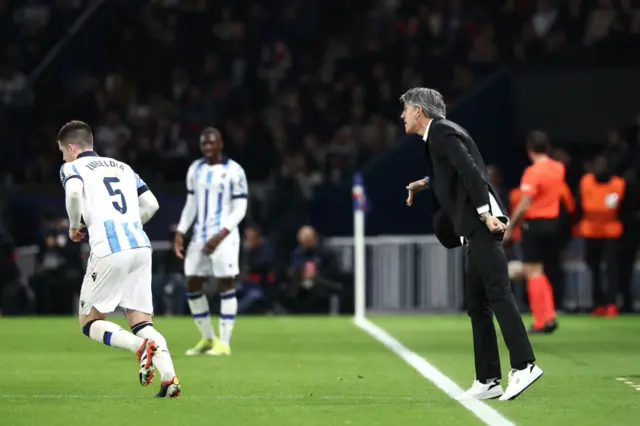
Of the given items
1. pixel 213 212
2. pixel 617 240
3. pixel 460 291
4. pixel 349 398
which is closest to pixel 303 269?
pixel 460 291

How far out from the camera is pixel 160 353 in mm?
9617

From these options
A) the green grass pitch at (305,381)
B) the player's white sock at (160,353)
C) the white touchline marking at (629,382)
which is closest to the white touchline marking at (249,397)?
the green grass pitch at (305,381)

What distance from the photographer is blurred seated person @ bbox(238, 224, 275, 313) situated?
21.8 meters

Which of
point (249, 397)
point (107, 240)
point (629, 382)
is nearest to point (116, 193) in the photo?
point (107, 240)

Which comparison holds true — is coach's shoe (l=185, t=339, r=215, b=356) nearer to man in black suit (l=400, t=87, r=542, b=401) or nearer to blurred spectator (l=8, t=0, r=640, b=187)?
man in black suit (l=400, t=87, r=542, b=401)

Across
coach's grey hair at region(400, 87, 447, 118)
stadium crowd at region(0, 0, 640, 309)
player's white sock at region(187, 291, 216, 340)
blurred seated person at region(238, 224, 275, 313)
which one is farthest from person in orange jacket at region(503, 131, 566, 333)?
coach's grey hair at region(400, 87, 447, 118)

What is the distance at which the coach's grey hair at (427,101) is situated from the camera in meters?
9.91

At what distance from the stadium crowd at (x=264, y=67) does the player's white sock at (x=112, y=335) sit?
14033 millimetres

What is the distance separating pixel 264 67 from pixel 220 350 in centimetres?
1398

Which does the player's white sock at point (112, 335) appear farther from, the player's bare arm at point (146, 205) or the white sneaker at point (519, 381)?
the white sneaker at point (519, 381)

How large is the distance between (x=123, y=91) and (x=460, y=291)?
810 cm

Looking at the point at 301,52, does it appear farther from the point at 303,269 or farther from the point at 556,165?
the point at 556,165

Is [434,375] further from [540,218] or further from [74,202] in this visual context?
[540,218]

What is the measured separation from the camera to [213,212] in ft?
47.8
